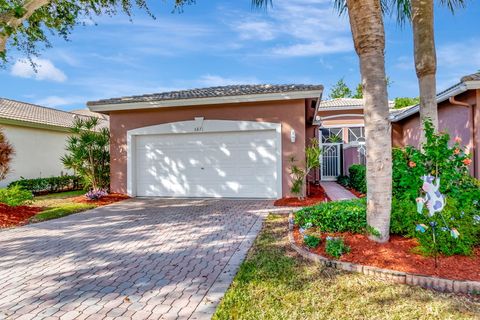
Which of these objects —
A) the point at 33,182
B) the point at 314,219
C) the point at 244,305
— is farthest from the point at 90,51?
the point at 244,305

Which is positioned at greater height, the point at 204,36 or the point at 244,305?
the point at 204,36

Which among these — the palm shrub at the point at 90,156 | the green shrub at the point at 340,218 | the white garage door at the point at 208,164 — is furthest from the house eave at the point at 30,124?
the green shrub at the point at 340,218

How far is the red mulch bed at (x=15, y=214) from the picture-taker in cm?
784

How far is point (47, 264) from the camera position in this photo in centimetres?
472

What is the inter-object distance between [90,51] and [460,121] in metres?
15.9

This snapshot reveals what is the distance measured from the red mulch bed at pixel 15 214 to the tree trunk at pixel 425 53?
10.6m

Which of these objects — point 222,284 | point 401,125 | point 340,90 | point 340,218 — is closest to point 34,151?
point 222,284

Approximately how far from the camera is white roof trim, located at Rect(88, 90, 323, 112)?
1024 cm

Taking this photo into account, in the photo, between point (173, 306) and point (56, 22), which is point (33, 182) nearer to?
point (56, 22)

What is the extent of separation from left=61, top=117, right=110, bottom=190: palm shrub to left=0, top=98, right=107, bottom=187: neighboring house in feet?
13.8

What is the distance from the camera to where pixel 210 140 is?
37.8 feet

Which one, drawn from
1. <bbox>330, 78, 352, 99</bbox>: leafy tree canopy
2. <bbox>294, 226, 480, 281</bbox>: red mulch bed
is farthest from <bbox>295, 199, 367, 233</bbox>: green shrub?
<bbox>330, 78, 352, 99</bbox>: leafy tree canopy

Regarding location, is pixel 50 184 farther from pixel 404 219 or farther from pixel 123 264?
pixel 404 219

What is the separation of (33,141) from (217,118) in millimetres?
10837
